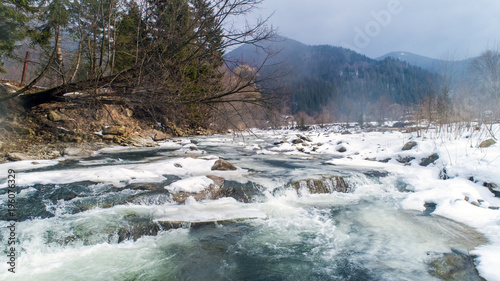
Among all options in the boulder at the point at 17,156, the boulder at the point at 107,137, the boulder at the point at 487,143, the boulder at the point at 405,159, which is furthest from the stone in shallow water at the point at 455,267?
the boulder at the point at 107,137

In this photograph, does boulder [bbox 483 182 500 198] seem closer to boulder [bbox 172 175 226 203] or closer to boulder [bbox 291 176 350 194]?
boulder [bbox 291 176 350 194]

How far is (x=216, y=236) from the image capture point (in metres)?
3.79

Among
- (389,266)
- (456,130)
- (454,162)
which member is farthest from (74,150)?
(456,130)

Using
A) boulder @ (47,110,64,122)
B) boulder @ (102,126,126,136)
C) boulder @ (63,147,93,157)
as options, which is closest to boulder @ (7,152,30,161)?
boulder @ (63,147,93,157)

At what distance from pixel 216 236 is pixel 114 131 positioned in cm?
1135

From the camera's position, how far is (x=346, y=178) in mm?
6629

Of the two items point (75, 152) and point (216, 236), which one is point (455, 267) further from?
point (75, 152)

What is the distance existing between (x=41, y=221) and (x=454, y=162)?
911cm

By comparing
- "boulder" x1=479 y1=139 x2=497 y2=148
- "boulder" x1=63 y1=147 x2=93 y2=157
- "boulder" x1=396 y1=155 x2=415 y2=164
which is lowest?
"boulder" x1=63 y1=147 x2=93 y2=157

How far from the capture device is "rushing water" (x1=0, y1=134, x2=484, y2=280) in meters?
2.90

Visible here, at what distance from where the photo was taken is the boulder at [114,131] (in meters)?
12.6

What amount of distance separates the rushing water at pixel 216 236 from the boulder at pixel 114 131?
25.4 ft

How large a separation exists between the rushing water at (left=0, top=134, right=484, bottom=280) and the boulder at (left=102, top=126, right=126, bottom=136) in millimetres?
7746

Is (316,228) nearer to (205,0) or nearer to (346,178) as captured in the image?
(346,178)
